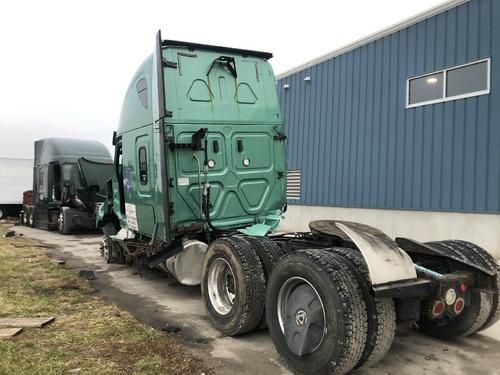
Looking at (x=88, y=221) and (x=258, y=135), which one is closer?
(x=258, y=135)

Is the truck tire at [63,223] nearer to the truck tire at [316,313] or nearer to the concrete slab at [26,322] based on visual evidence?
the concrete slab at [26,322]

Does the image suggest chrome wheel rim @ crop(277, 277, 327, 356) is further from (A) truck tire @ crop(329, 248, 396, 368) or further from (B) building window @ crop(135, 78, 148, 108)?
(B) building window @ crop(135, 78, 148, 108)

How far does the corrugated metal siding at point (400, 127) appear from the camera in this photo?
9.39 m

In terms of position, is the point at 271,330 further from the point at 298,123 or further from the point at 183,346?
the point at 298,123

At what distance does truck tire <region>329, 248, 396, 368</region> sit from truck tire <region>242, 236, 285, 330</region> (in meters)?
1.24

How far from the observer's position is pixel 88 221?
1614 cm

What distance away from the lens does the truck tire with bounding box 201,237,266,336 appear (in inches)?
179

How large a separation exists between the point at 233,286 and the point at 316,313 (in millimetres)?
1583

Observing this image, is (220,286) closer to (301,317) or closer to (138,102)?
(301,317)

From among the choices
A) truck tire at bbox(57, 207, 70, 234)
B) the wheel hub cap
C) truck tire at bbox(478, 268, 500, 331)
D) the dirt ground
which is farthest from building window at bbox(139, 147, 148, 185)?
truck tire at bbox(57, 207, 70, 234)

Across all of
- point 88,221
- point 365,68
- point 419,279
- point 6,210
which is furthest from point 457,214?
point 6,210

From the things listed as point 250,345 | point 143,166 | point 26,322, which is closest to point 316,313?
point 250,345

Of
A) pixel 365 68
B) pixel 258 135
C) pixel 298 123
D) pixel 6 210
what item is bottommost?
pixel 6 210

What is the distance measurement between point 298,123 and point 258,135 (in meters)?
8.40
